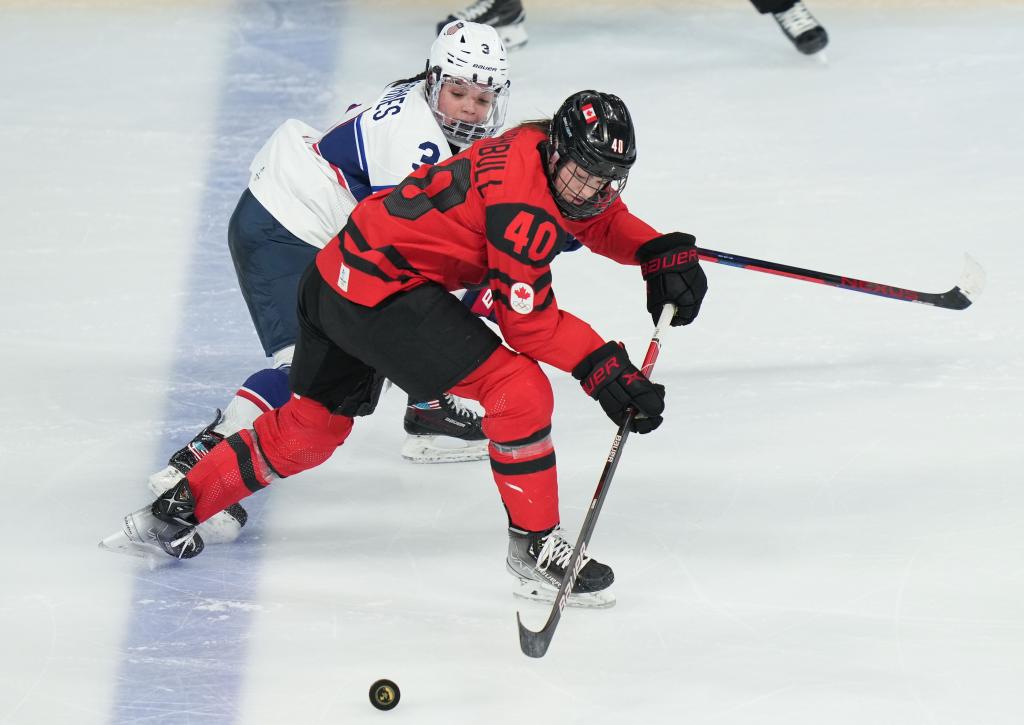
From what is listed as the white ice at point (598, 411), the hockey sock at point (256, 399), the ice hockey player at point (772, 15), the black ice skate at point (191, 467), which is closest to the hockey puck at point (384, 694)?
the white ice at point (598, 411)

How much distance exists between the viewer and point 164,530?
3.00 m

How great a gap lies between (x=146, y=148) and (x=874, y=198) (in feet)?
7.74

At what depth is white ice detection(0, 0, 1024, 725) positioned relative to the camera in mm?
2762

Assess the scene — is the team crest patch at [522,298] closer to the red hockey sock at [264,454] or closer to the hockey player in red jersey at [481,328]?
the hockey player in red jersey at [481,328]

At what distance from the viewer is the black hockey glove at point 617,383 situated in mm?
2691

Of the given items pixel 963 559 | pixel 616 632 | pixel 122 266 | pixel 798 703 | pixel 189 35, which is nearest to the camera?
pixel 798 703

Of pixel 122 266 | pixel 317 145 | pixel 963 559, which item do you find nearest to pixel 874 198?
pixel 963 559

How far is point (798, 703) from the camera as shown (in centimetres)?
267

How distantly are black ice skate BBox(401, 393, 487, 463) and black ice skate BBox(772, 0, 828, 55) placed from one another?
92.1 inches

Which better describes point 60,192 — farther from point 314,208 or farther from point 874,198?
point 874,198

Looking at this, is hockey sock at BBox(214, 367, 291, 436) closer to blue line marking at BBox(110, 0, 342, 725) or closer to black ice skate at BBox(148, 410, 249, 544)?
black ice skate at BBox(148, 410, 249, 544)

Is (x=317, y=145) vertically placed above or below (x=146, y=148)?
above

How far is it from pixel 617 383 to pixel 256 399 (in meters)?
0.95

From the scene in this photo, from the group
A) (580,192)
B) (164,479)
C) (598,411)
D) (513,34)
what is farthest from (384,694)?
(513,34)
